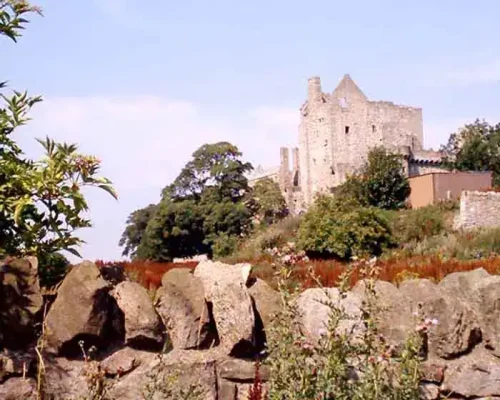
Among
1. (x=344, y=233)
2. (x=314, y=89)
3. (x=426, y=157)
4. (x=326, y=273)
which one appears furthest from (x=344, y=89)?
(x=326, y=273)

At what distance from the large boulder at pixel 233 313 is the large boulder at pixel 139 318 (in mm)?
339

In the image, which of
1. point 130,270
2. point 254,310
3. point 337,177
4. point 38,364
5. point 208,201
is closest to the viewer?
point 38,364

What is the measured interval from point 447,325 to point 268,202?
43.1 m

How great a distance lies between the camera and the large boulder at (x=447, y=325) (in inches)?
185

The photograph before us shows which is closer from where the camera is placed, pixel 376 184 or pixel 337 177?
pixel 376 184

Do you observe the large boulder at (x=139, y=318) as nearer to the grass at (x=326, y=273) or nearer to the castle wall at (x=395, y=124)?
the grass at (x=326, y=273)

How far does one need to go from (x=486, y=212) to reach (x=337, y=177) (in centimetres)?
2323

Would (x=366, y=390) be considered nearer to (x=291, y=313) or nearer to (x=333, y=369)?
(x=333, y=369)

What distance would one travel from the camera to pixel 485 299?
484cm

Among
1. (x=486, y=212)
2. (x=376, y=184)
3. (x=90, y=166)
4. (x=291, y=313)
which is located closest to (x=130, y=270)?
(x=90, y=166)

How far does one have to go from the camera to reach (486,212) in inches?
1105

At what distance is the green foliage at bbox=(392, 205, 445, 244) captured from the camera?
Answer: 78.1 ft

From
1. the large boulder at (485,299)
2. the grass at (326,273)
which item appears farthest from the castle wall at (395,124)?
the large boulder at (485,299)

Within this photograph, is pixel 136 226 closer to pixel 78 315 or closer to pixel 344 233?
pixel 344 233
